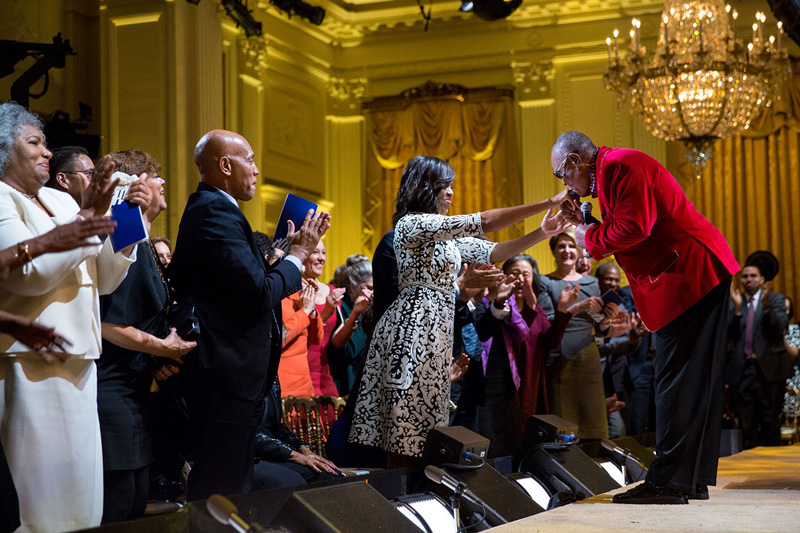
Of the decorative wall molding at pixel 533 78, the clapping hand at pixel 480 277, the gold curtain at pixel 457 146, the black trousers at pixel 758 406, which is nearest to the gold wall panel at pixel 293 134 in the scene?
the gold curtain at pixel 457 146

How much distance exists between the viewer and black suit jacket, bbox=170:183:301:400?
2.23 meters

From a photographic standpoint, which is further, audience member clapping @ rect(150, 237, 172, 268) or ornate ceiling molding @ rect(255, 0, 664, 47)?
ornate ceiling molding @ rect(255, 0, 664, 47)

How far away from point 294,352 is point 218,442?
5.25ft

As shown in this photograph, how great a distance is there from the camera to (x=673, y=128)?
6.87 metres

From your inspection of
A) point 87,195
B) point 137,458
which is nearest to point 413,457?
point 137,458

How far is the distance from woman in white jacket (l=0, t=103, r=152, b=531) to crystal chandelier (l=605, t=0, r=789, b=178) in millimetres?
5278

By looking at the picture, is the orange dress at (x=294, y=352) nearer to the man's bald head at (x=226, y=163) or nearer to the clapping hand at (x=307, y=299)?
the clapping hand at (x=307, y=299)

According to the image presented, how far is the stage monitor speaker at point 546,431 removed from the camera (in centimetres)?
348

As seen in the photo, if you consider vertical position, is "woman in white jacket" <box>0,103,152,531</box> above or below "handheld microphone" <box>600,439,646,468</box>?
above

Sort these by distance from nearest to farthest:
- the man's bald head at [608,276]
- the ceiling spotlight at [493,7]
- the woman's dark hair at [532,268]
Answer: the woman's dark hair at [532,268] → the man's bald head at [608,276] → the ceiling spotlight at [493,7]

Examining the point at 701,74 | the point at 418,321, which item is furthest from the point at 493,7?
the point at 418,321

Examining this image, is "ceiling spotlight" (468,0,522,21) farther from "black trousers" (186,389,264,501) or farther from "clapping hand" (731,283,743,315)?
"black trousers" (186,389,264,501)

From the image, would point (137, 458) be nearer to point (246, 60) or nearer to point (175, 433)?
point (175, 433)

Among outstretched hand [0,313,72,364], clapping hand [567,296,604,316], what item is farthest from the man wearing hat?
outstretched hand [0,313,72,364]
